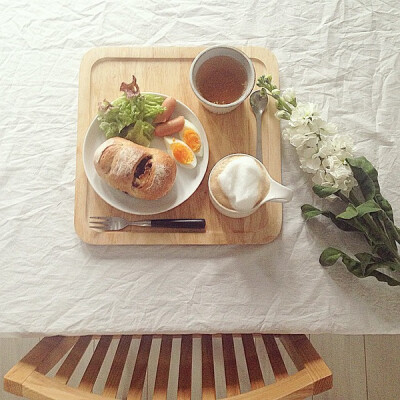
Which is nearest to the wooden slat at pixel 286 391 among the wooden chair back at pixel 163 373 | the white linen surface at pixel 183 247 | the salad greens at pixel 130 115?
the wooden chair back at pixel 163 373

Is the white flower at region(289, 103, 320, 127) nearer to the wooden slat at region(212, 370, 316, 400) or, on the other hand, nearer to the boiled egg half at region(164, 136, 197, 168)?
the boiled egg half at region(164, 136, 197, 168)

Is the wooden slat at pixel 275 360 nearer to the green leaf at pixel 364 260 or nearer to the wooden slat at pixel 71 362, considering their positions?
the green leaf at pixel 364 260

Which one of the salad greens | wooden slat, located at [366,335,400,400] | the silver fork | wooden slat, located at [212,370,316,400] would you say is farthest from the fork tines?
wooden slat, located at [366,335,400,400]

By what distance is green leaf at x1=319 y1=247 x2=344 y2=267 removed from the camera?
0.79 meters

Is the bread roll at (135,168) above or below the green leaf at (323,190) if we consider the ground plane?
above

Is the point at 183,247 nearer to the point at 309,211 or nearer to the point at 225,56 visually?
the point at 309,211

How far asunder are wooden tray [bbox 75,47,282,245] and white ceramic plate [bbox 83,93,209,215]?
2 centimetres

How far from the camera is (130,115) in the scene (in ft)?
2.64

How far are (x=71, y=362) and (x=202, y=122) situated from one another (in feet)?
1.56

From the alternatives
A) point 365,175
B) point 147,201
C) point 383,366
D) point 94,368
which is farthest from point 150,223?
point 383,366

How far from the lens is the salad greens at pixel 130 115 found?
2.64 ft

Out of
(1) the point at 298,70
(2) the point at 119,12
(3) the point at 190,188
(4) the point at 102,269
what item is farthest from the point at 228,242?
(2) the point at 119,12

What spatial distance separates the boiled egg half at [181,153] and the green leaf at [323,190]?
0.68ft

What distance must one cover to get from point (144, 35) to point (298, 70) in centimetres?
29
